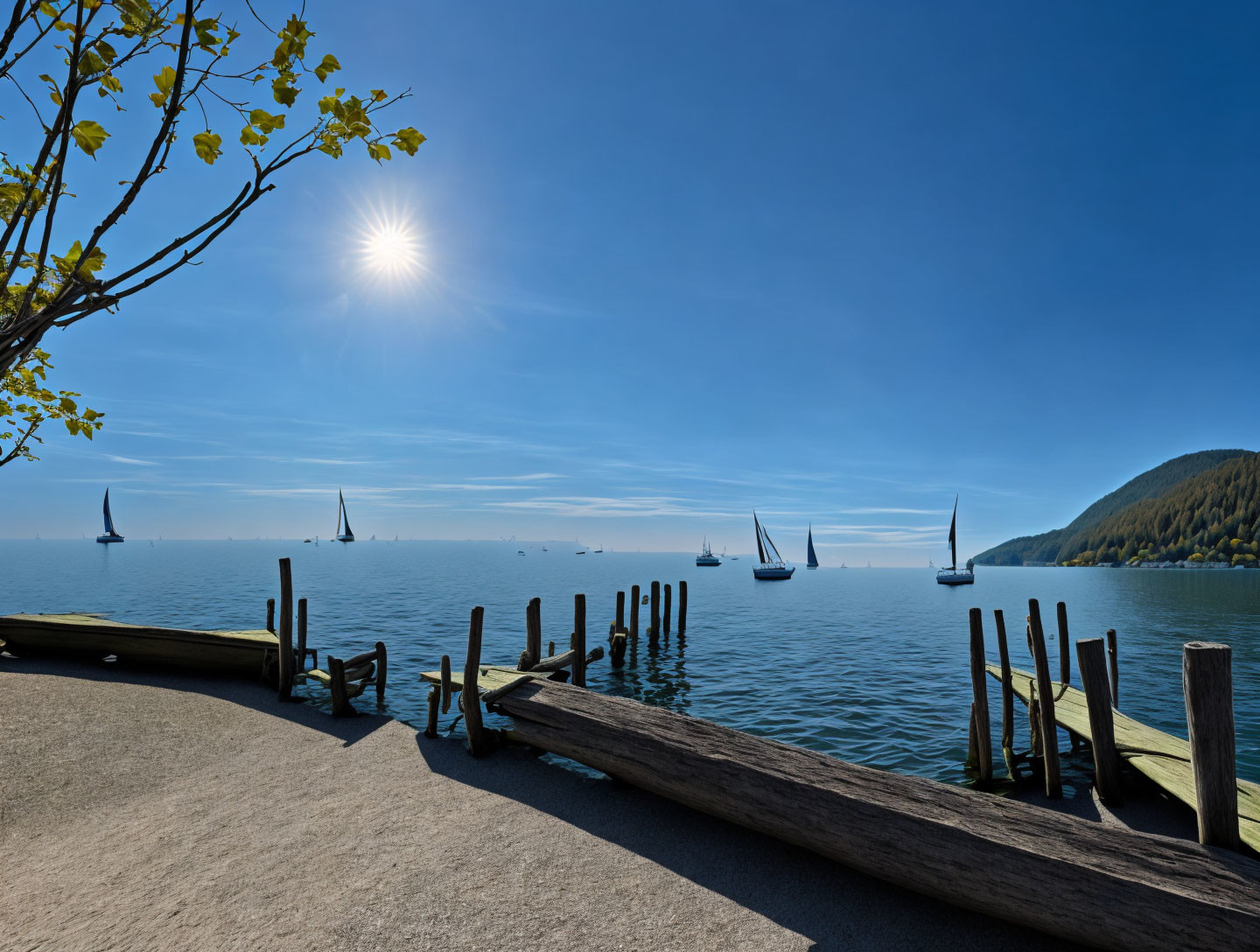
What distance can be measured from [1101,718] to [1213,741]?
299 centimetres

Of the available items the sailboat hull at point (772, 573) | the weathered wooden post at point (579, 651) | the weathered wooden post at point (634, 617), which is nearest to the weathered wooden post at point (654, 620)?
the weathered wooden post at point (634, 617)

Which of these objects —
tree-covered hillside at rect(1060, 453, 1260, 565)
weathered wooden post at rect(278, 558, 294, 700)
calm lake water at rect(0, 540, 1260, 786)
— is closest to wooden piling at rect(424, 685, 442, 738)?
calm lake water at rect(0, 540, 1260, 786)

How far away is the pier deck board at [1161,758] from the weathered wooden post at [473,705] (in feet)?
30.6

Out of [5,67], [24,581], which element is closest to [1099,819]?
[5,67]

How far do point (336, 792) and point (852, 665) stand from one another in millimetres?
20960

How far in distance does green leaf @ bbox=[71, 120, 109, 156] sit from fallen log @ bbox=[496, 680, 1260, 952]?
744 cm

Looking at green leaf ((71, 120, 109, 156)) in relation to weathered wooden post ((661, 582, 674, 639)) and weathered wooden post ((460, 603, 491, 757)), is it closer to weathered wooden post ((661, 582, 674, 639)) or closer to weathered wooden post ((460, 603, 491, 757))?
weathered wooden post ((460, 603, 491, 757))

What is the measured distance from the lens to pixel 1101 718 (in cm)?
761

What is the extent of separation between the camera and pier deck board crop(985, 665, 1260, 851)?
6547 millimetres

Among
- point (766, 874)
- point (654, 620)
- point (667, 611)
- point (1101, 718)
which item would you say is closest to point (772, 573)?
point (667, 611)

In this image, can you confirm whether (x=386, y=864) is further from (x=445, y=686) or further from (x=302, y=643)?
(x=302, y=643)

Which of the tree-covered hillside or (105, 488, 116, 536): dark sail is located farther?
the tree-covered hillside

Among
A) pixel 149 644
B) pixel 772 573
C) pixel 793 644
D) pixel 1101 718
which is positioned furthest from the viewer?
pixel 772 573

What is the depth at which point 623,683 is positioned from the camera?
781 inches
